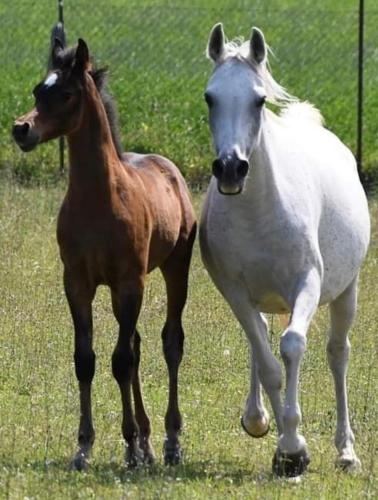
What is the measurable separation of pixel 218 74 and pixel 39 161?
9244 millimetres

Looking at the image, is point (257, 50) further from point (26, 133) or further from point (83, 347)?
point (83, 347)

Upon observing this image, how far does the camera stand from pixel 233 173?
718cm

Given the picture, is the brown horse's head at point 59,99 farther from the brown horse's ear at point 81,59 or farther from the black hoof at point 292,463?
the black hoof at point 292,463

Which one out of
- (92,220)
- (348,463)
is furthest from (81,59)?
(348,463)

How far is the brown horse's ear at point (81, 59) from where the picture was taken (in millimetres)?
7645

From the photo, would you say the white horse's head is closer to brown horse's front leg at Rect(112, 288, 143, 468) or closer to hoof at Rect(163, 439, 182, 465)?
brown horse's front leg at Rect(112, 288, 143, 468)

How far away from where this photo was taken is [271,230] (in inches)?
306

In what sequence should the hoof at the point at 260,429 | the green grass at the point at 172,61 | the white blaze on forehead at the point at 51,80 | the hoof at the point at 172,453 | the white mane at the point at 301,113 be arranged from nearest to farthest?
the white blaze on forehead at the point at 51,80 < the hoof at the point at 172,453 < the hoof at the point at 260,429 < the white mane at the point at 301,113 < the green grass at the point at 172,61

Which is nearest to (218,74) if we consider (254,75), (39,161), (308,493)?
(254,75)

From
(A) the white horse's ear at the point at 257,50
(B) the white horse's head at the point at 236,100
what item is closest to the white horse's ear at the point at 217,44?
(B) the white horse's head at the point at 236,100

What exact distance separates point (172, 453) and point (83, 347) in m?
0.79

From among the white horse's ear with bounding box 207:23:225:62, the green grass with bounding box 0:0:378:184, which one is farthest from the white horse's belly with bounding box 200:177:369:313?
the green grass with bounding box 0:0:378:184

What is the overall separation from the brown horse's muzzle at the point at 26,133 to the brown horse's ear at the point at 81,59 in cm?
36

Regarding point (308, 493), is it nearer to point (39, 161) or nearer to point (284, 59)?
point (39, 161)
